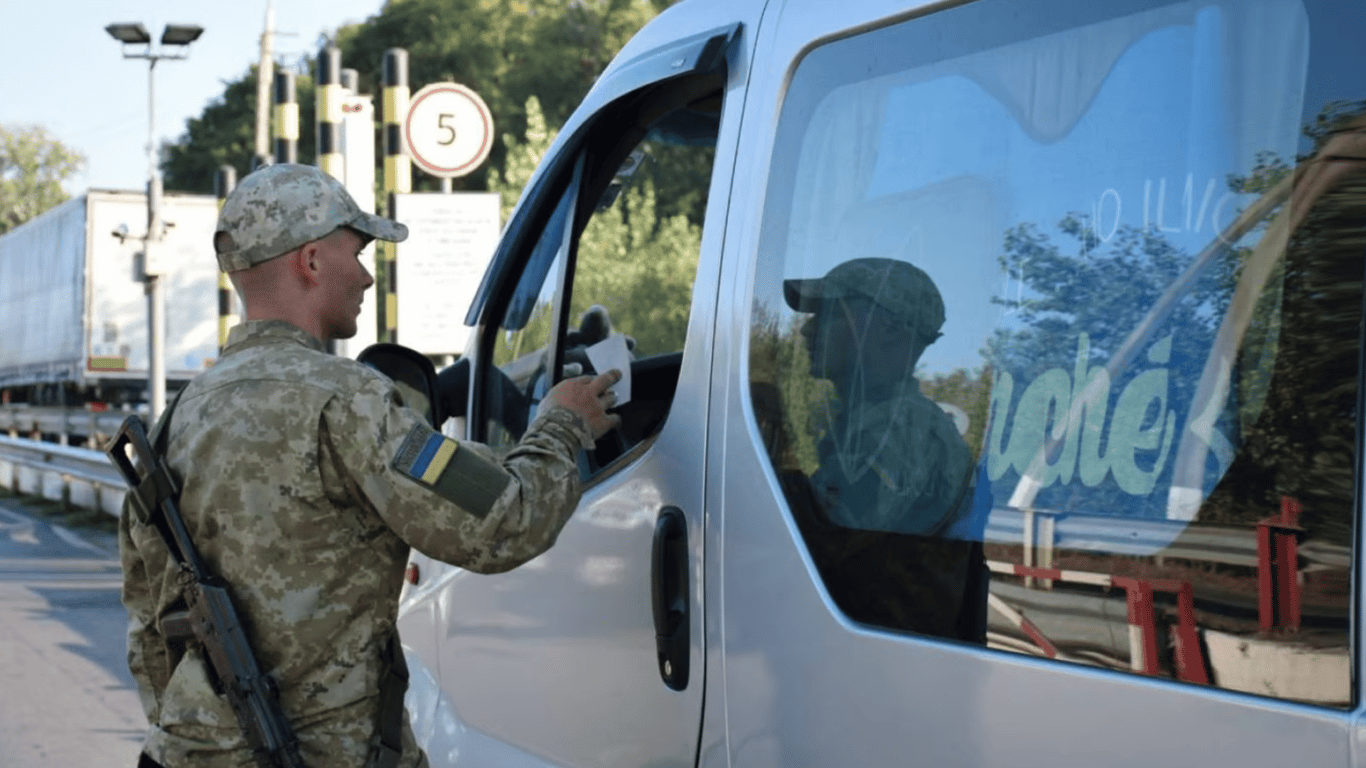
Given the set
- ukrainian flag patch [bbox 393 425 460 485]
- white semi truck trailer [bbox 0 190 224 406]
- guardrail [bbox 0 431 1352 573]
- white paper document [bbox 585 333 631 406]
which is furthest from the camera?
white semi truck trailer [bbox 0 190 224 406]

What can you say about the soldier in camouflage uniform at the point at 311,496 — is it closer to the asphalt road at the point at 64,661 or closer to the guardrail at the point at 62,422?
the asphalt road at the point at 64,661

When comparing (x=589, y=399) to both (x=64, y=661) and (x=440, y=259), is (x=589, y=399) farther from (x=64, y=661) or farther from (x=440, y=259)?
(x=440, y=259)

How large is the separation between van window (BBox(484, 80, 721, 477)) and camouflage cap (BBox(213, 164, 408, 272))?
512 millimetres

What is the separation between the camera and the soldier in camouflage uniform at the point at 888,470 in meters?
1.98

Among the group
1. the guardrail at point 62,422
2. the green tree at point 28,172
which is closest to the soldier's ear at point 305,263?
the guardrail at point 62,422

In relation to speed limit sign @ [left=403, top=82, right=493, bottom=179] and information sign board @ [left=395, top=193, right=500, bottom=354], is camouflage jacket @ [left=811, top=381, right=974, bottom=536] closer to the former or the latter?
speed limit sign @ [left=403, top=82, right=493, bottom=179]

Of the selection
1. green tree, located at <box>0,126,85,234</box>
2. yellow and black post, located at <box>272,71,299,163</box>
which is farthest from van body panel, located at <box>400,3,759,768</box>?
green tree, located at <box>0,126,85,234</box>

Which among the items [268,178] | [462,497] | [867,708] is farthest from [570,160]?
[867,708]

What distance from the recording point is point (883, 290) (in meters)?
2.17

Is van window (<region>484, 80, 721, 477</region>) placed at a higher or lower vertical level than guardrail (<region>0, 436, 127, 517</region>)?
higher

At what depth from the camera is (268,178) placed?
8.09 feet

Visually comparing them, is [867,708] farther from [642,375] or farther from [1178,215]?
[642,375]

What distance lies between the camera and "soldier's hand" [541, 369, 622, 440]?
8.37ft

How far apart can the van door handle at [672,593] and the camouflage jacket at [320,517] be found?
0.47 feet
